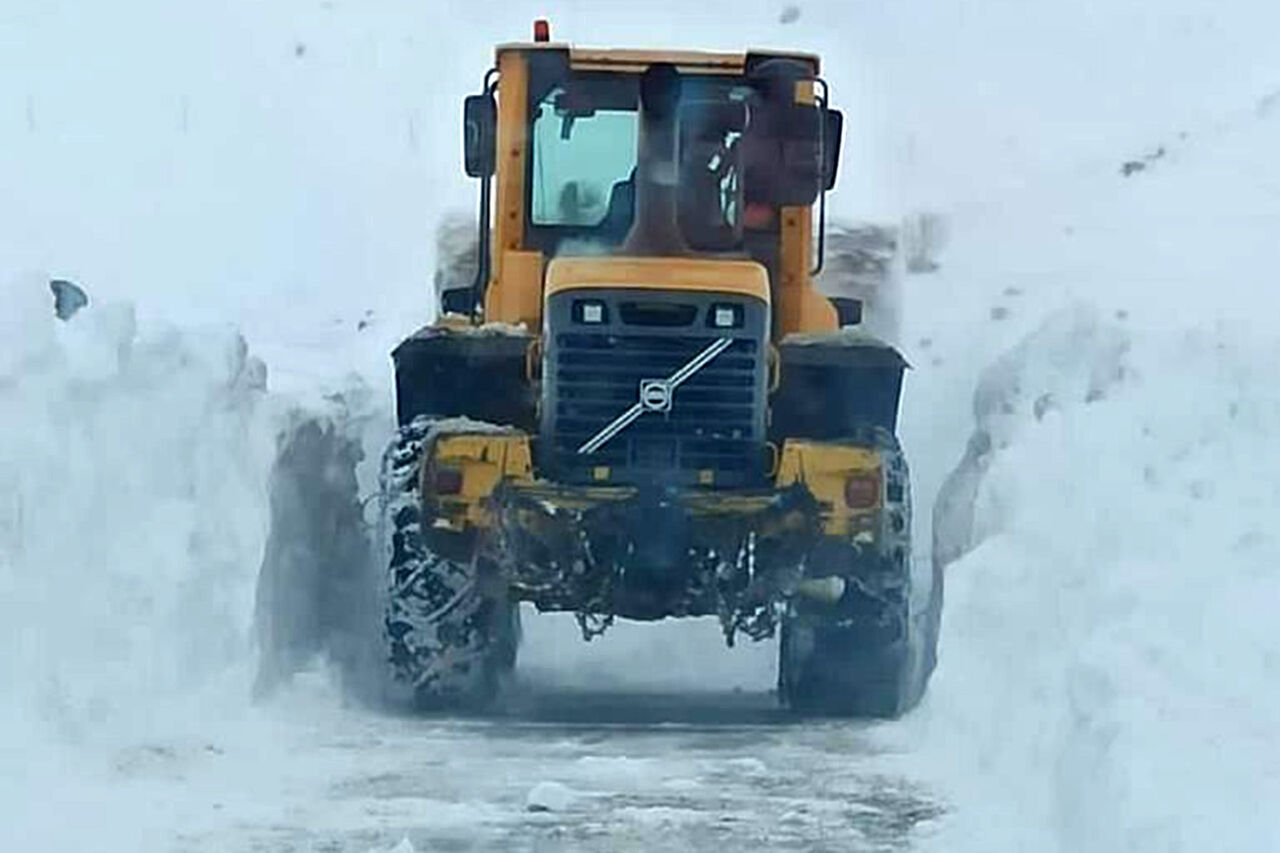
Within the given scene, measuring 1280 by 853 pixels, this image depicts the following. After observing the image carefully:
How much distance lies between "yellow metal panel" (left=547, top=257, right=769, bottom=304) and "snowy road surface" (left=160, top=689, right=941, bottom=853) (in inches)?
69.9

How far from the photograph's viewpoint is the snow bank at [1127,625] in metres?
8.07

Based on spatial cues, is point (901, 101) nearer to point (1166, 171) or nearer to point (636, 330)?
point (1166, 171)

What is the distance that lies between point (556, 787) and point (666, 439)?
272cm

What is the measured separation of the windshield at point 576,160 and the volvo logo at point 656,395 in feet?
4.79

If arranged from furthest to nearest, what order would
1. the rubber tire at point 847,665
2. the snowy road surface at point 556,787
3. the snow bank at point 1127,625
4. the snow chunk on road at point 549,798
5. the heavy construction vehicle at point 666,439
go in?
the rubber tire at point 847,665, the heavy construction vehicle at point 666,439, the snow chunk on road at point 549,798, the snowy road surface at point 556,787, the snow bank at point 1127,625

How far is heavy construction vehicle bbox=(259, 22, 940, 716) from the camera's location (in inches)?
479

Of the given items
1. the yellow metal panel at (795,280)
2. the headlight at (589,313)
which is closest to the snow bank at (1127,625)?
the yellow metal panel at (795,280)

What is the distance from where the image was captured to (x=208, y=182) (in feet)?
93.7

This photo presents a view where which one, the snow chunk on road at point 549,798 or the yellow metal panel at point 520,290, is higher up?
the yellow metal panel at point 520,290

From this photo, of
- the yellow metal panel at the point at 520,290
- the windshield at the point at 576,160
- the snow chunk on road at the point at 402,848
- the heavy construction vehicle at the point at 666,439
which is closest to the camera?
Result: the snow chunk on road at the point at 402,848

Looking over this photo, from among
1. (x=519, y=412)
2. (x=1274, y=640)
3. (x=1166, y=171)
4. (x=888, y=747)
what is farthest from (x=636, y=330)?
(x=1166, y=171)

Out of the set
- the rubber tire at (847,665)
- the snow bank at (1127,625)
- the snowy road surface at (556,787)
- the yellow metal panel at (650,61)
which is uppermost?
the yellow metal panel at (650,61)

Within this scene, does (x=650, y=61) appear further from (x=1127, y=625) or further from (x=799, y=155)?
(x=1127, y=625)

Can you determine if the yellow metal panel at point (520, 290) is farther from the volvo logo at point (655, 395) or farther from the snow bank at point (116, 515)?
the snow bank at point (116, 515)
